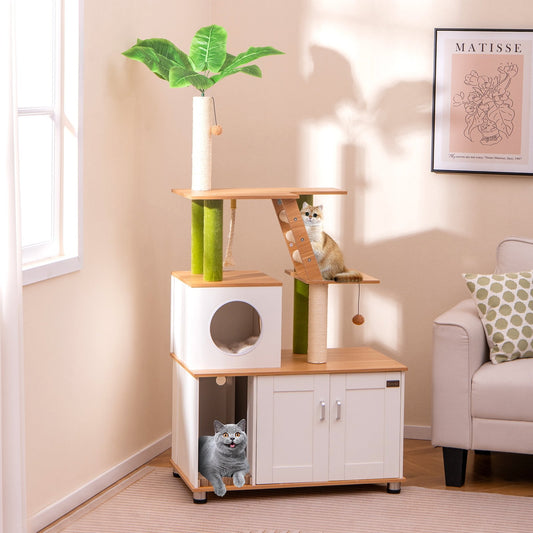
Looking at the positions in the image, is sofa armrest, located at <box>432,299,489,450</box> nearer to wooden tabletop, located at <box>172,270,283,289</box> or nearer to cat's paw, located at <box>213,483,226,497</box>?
wooden tabletop, located at <box>172,270,283,289</box>

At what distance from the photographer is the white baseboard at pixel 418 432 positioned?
423 centimetres

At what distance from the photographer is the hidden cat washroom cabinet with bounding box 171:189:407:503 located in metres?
3.32

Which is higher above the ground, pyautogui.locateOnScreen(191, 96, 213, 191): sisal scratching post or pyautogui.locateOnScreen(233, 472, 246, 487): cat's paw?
pyautogui.locateOnScreen(191, 96, 213, 191): sisal scratching post

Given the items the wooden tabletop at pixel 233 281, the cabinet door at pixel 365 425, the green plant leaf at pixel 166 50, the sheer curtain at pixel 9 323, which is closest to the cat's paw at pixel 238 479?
the cabinet door at pixel 365 425

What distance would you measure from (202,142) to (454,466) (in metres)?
1.55

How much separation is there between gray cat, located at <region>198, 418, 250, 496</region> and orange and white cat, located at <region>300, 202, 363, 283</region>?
0.63 meters

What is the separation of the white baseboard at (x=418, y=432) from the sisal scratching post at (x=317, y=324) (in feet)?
3.16

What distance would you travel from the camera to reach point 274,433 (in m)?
3.34

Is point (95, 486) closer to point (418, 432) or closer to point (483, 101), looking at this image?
point (418, 432)

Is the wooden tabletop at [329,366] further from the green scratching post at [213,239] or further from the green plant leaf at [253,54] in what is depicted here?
the green plant leaf at [253,54]

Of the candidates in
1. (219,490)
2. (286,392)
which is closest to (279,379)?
(286,392)

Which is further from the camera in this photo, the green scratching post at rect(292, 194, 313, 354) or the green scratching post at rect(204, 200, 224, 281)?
the green scratching post at rect(292, 194, 313, 354)

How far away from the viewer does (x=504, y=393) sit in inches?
133

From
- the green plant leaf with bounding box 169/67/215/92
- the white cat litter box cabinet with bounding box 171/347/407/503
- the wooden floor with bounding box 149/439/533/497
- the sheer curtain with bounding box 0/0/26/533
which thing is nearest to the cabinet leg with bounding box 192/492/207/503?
the white cat litter box cabinet with bounding box 171/347/407/503
